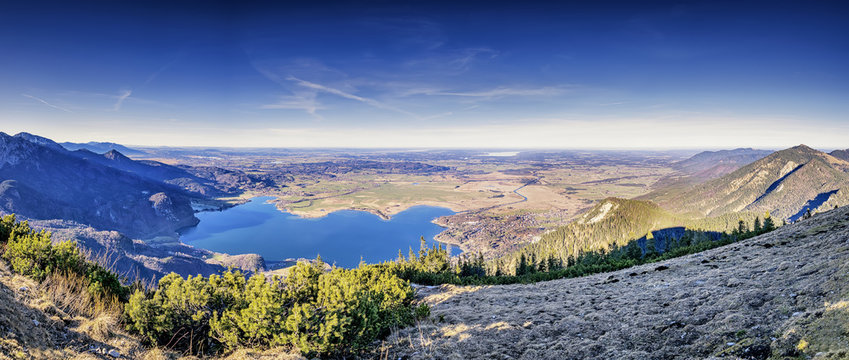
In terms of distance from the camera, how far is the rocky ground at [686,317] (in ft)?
35.0

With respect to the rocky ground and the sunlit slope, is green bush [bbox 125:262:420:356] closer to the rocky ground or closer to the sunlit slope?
the rocky ground

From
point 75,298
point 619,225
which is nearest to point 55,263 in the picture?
point 75,298

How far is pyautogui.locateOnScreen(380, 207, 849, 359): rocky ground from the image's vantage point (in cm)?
1066

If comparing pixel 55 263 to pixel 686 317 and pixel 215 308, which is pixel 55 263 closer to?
pixel 215 308

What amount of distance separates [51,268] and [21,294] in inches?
257

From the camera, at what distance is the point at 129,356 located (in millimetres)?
11430

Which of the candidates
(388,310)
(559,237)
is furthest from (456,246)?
(388,310)

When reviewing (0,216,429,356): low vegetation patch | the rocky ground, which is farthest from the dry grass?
the rocky ground

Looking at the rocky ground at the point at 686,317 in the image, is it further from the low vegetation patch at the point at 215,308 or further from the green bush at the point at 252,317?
the low vegetation patch at the point at 215,308

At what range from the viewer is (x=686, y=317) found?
1526cm

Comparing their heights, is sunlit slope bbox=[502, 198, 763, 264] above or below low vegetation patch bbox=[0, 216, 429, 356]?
below

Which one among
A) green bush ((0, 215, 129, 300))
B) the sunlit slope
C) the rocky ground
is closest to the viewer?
the rocky ground

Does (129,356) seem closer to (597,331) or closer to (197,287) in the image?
(197,287)

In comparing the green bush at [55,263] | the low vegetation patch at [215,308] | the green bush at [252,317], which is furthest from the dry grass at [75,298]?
the green bush at [252,317]
